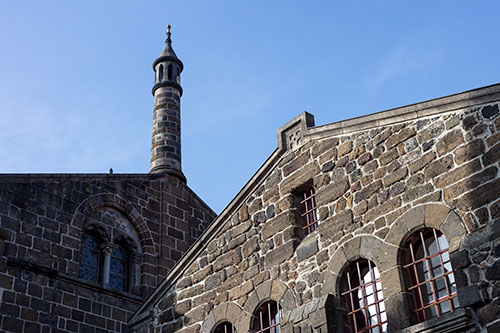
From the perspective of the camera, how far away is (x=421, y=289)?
32.8 feet

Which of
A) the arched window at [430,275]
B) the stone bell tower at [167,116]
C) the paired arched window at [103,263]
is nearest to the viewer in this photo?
the arched window at [430,275]

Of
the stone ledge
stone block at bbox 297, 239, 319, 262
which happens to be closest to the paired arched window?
stone block at bbox 297, 239, 319, 262

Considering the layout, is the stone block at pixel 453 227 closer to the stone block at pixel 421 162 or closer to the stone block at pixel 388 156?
the stone block at pixel 421 162

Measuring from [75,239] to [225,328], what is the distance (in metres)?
5.67

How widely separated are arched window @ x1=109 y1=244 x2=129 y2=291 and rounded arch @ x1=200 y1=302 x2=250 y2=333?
5215 millimetres

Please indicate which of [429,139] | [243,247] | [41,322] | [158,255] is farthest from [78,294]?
[429,139]

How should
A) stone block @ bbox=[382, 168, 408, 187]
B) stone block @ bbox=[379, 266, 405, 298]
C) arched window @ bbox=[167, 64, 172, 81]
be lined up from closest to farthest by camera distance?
stone block @ bbox=[379, 266, 405, 298] → stone block @ bbox=[382, 168, 408, 187] → arched window @ bbox=[167, 64, 172, 81]

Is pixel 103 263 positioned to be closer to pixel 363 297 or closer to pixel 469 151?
pixel 363 297

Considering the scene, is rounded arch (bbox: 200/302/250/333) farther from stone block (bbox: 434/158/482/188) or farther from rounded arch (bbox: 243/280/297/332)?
stone block (bbox: 434/158/482/188)

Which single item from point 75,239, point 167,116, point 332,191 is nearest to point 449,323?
point 332,191

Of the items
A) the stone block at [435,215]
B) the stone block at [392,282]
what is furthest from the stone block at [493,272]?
the stone block at [392,282]

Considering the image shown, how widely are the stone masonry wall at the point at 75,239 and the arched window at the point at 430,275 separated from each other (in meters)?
8.53

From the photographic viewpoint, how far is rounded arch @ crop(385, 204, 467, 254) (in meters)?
9.70

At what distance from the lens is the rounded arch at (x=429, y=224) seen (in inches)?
382
